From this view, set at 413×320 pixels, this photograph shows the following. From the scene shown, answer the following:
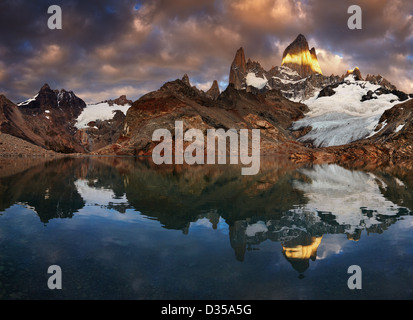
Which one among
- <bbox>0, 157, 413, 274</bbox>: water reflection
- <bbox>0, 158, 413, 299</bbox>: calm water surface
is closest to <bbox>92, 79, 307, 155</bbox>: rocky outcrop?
<bbox>0, 157, 413, 274</bbox>: water reflection

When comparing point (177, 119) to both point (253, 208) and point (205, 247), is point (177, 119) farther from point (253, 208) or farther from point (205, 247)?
point (205, 247)

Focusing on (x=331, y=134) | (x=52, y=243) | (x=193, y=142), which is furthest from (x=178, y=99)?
(x=52, y=243)

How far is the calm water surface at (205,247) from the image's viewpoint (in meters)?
7.48

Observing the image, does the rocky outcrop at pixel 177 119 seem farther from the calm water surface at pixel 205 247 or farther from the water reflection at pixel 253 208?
the calm water surface at pixel 205 247

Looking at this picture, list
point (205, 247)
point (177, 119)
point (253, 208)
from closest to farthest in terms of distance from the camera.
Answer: point (205, 247), point (253, 208), point (177, 119)

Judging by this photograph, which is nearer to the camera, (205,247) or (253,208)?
(205,247)

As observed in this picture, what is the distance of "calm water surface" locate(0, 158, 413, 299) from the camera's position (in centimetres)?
748

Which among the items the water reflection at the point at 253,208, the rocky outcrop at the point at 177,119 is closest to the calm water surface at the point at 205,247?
the water reflection at the point at 253,208

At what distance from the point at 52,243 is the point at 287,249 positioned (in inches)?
358

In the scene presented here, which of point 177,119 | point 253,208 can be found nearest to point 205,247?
point 253,208

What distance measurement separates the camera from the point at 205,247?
10812 mm

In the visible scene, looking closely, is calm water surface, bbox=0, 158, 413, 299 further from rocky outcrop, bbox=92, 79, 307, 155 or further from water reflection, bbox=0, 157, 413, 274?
rocky outcrop, bbox=92, 79, 307, 155
